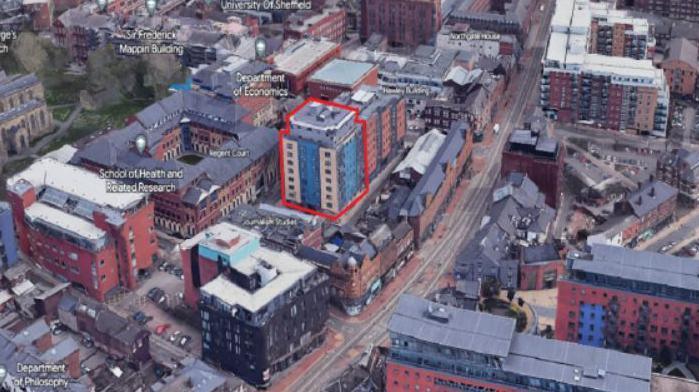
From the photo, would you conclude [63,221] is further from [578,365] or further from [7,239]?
[578,365]

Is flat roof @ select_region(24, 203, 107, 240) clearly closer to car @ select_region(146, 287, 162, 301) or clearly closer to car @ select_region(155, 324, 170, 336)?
car @ select_region(146, 287, 162, 301)

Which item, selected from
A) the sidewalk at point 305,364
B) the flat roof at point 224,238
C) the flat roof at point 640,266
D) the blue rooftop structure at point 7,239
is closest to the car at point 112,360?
the flat roof at point 224,238

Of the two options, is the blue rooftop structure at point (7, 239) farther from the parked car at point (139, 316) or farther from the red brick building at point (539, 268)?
the red brick building at point (539, 268)

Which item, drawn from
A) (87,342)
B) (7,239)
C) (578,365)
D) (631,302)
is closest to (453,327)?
(578,365)

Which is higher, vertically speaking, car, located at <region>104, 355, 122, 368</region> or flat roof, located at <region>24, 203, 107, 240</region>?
flat roof, located at <region>24, 203, 107, 240</region>

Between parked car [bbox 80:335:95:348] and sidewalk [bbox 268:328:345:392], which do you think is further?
parked car [bbox 80:335:95:348]

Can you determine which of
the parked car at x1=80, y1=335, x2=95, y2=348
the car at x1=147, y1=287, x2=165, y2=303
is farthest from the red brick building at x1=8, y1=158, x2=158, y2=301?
the parked car at x1=80, y1=335, x2=95, y2=348
